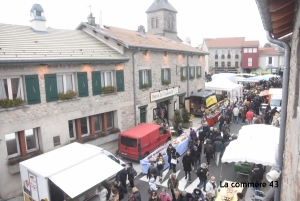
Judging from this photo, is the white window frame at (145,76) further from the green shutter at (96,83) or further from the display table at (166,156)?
the display table at (166,156)

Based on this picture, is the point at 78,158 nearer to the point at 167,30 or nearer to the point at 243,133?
the point at 243,133

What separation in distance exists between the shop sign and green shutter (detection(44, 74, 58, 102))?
25.6 ft

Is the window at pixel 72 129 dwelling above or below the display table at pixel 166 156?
above

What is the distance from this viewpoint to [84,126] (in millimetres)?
14203

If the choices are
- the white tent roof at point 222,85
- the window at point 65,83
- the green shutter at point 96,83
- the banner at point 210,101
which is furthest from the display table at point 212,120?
the window at point 65,83

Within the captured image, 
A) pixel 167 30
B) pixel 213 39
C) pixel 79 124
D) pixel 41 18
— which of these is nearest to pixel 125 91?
pixel 79 124

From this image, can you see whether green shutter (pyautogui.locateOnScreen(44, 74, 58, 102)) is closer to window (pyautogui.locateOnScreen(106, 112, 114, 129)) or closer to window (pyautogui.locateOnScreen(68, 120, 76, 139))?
window (pyautogui.locateOnScreen(68, 120, 76, 139))

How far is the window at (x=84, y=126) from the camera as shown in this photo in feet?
46.1

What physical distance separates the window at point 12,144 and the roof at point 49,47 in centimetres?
325

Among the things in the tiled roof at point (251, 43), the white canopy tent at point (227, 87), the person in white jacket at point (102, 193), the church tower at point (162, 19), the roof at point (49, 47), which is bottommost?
the person in white jacket at point (102, 193)

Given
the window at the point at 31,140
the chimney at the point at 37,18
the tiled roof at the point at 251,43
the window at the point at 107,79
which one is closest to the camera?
the window at the point at 31,140

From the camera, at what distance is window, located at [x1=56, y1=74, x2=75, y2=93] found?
507 inches

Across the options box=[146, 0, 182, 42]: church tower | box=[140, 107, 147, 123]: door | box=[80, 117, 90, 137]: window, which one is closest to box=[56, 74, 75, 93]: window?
box=[80, 117, 90, 137]: window

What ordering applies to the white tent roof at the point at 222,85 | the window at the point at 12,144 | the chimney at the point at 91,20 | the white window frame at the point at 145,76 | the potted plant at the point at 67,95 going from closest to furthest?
the window at the point at 12,144
the potted plant at the point at 67,95
the chimney at the point at 91,20
the white window frame at the point at 145,76
the white tent roof at the point at 222,85
